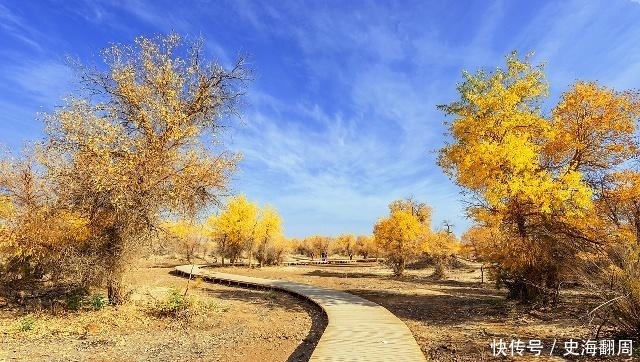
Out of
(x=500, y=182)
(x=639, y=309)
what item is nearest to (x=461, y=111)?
(x=500, y=182)

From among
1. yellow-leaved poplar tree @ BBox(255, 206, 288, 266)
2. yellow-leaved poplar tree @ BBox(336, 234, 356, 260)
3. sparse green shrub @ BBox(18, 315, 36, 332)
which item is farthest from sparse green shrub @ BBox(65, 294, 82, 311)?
yellow-leaved poplar tree @ BBox(336, 234, 356, 260)

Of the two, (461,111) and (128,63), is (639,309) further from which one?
(128,63)

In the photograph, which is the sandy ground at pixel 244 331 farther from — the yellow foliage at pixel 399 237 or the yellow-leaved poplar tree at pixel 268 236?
the yellow-leaved poplar tree at pixel 268 236

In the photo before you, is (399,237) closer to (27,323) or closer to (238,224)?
(238,224)

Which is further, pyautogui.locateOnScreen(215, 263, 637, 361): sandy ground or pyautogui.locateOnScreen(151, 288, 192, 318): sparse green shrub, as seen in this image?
pyautogui.locateOnScreen(151, 288, 192, 318): sparse green shrub

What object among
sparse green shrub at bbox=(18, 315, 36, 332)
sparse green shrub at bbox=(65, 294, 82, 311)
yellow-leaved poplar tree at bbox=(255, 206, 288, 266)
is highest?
yellow-leaved poplar tree at bbox=(255, 206, 288, 266)

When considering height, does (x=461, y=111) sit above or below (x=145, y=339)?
above

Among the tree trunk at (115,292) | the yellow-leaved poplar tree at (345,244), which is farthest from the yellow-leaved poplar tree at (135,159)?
the yellow-leaved poplar tree at (345,244)

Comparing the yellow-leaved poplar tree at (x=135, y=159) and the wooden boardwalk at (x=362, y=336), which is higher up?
the yellow-leaved poplar tree at (x=135, y=159)

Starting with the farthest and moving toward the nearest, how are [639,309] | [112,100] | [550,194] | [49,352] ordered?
[112,100], [550,194], [49,352], [639,309]

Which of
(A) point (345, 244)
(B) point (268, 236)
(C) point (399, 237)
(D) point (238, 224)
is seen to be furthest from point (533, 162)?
(A) point (345, 244)

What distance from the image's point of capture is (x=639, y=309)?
8.78 meters

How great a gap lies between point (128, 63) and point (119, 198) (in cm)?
489

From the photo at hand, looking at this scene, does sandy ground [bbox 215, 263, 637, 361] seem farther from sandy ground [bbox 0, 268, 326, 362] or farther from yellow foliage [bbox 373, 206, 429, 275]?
yellow foliage [bbox 373, 206, 429, 275]
